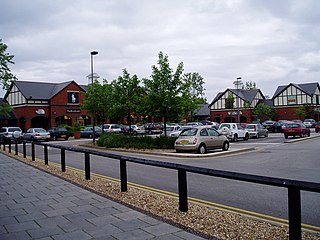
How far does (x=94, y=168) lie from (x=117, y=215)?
7.43m

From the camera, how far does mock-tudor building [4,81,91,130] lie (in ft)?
169

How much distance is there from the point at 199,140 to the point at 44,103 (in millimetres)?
41027

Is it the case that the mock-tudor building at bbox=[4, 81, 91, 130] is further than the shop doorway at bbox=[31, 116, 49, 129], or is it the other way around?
the shop doorway at bbox=[31, 116, 49, 129]

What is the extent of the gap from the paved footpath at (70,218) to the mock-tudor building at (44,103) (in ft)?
146

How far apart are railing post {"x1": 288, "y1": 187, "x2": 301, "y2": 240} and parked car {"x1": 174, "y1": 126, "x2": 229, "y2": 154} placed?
43.9ft

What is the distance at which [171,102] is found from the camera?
20.7 meters

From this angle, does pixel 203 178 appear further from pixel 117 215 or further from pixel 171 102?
pixel 171 102

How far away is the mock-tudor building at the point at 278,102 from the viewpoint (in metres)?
66.4

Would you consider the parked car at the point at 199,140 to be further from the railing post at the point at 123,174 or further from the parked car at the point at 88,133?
the parked car at the point at 88,133

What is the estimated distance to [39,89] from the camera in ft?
179

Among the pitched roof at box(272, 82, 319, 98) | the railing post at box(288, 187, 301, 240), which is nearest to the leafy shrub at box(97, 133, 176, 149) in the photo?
the railing post at box(288, 187, 301, 240)

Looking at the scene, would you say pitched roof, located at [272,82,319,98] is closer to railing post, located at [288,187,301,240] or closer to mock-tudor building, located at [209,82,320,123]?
mock-tudor building, located at [209,82,320,123]

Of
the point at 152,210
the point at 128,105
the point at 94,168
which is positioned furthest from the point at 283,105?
the point at 152,210

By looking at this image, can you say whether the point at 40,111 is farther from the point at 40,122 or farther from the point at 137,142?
the point at 137,142
